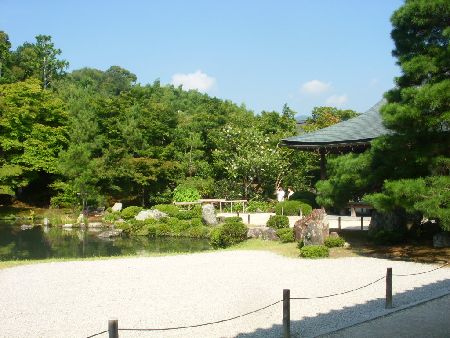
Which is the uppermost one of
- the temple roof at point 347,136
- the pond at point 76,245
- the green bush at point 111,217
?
the temple roof at point 347,136

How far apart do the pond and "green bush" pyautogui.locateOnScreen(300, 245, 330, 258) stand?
4.93m

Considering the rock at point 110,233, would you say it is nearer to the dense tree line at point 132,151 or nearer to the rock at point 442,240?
the dense tree line at point 132,151

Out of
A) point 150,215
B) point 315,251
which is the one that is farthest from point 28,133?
point 315,251

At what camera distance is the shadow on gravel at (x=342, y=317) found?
19.0 ft

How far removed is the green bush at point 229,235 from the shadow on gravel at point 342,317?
7.59 meters

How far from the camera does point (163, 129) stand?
28703 mm

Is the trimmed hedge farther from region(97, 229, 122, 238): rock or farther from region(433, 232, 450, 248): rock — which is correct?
region(433, 232, 450, 248): rock

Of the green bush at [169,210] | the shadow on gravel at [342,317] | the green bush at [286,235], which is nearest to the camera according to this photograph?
the shadow on gravel at [342,317]

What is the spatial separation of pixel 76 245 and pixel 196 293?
10636mm

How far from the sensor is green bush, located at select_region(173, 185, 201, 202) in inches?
1033

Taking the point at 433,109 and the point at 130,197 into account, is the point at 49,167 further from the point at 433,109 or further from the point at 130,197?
the point at 433,109

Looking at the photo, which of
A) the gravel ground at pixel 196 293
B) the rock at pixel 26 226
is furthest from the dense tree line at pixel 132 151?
the gravel ground at pixel 196 293

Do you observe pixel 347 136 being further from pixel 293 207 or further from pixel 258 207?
pixel 258 207

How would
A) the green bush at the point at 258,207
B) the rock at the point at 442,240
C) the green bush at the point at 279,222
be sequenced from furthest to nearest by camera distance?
the green bush at the point at 258,207 < the green bush at the point at 279,222 < the rock at the point at 442,240
